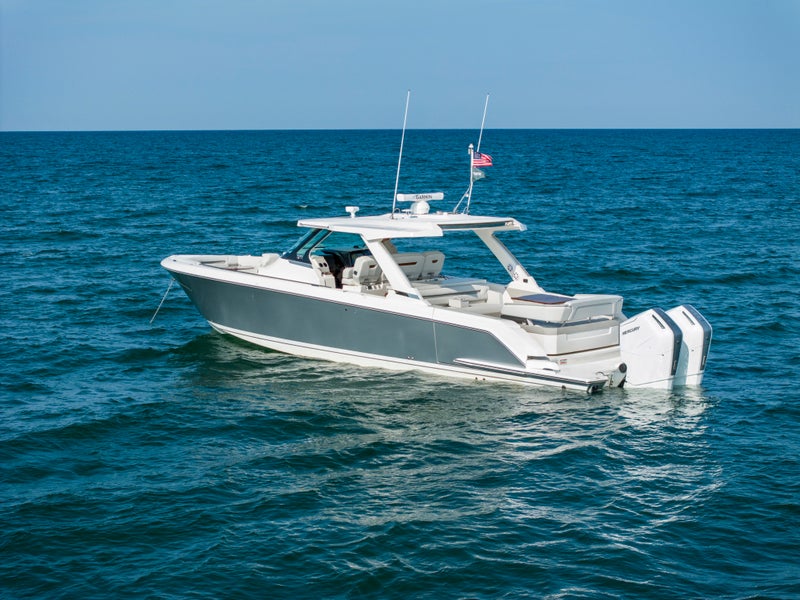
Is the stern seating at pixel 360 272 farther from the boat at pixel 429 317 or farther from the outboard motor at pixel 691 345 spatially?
the outboard motor at pixel 691 345

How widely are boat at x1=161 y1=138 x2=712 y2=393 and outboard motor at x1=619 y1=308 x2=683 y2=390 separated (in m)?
0.02

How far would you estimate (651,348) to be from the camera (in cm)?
1213

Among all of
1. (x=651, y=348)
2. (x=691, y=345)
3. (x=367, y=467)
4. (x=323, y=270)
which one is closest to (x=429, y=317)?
(x=323, y=270)


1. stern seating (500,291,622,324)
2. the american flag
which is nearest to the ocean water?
stern seating (500,291,622,324)

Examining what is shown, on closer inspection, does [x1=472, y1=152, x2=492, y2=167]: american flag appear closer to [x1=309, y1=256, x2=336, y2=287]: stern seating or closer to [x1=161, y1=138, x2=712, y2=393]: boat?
[x1=161, y1=138, x2=712, y2=393]: boat

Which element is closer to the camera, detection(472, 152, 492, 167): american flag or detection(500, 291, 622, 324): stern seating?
detection(500, 291, 622, 324): stern seating

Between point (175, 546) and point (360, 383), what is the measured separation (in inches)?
201

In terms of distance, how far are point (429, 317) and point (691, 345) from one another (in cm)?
354

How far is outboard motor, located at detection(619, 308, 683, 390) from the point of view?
39.4 feet

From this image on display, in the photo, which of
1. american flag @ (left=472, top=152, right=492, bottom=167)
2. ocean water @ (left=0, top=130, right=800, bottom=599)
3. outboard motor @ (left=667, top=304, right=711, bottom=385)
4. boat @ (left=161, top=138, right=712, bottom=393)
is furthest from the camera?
american flag @ (left=472, top=152, right=492, bottom=167)

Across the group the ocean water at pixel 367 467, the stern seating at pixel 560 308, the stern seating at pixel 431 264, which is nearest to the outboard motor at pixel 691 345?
the ocean water at pixel 367 467

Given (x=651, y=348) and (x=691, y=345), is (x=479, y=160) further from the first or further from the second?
(x=691, y=345)

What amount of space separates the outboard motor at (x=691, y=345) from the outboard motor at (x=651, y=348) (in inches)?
5.6

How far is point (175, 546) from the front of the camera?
27.9ft
